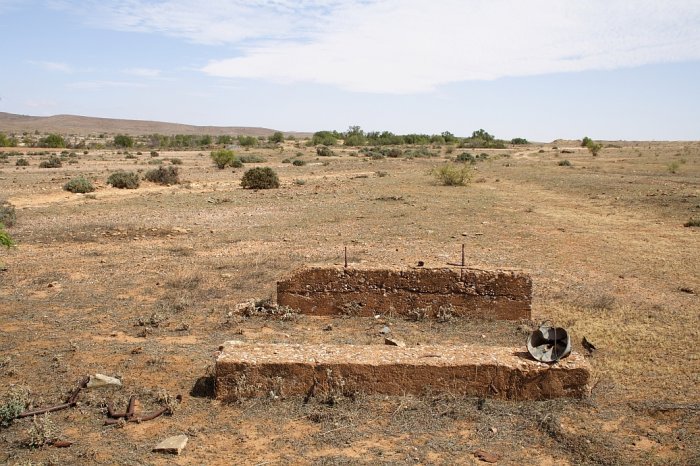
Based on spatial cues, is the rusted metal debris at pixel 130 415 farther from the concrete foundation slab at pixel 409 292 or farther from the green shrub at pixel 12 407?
the concrete foundation slab at pixel 409 292

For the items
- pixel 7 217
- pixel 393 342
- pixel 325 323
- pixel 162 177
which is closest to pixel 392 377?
pixel 393 342

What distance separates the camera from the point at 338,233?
46.1 feet

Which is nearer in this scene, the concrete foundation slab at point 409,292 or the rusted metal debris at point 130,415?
the rusted metal debris at point 130,415

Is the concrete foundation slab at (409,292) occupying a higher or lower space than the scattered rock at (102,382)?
higher

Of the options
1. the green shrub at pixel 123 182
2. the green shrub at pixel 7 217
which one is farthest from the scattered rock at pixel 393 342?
the green shrub at pixel 123 182

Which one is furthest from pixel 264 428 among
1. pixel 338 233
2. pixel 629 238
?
pixel 629 238

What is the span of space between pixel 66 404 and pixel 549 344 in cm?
437

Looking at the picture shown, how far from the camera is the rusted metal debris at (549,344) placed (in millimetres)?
5348

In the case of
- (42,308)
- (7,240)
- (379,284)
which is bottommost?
(42,308)

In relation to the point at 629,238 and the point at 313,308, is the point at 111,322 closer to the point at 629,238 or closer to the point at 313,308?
the point at 313,308

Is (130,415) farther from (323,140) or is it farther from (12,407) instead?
(323,140)

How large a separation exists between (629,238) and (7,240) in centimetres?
1258

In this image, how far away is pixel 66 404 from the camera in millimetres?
5152

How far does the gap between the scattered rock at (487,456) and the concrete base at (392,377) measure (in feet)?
2.68
